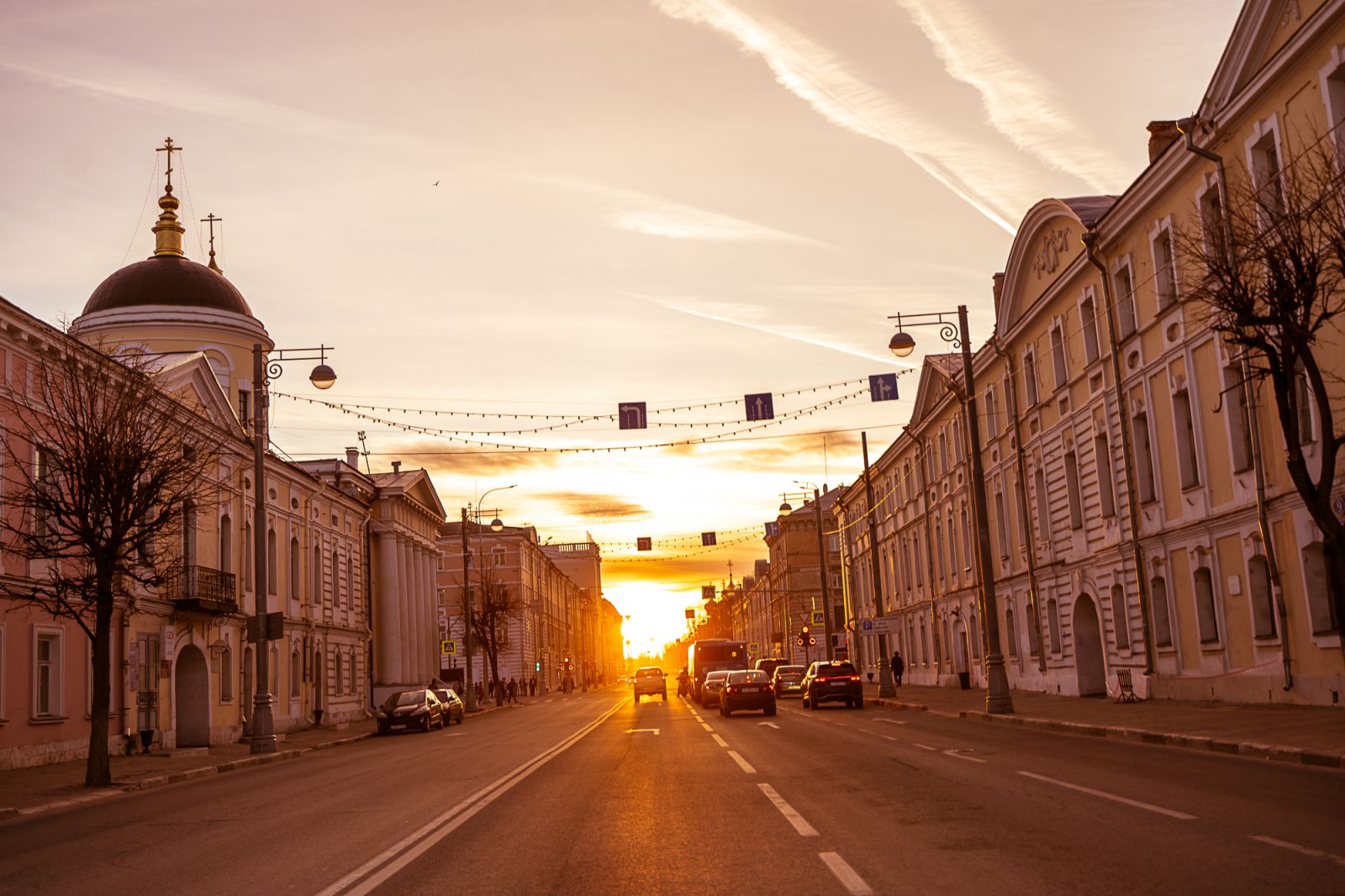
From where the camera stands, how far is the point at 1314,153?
21.9 metres

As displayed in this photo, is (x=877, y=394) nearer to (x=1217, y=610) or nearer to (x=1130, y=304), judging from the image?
(x=1130, y=304)

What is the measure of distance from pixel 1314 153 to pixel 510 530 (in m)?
93.8

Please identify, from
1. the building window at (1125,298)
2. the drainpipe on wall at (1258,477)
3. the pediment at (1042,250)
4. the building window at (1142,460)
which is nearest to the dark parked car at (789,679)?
the pediment at (1042,250)

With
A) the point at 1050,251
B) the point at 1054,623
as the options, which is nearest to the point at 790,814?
the point at 1050,251

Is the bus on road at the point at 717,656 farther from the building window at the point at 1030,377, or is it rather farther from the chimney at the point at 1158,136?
the chimney at the point at 1158,136

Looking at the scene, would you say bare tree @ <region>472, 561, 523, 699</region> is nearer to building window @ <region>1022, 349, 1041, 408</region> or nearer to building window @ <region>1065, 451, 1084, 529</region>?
building window @ <region>1022, 349, 1041, 408</region>

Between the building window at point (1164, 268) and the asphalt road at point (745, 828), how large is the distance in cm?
1218

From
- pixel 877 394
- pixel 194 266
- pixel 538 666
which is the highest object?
pixel 194 266

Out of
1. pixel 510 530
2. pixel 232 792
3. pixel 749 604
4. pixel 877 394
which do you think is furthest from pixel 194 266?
pixel 749 604

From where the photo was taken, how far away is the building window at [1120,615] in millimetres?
34156

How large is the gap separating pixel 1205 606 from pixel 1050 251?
1328cm

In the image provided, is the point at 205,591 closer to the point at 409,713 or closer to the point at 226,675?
the point at 226,675

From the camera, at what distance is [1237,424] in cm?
2653

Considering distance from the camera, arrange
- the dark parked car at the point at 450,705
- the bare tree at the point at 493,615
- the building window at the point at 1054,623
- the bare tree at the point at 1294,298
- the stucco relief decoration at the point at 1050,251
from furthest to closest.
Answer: the bare tree at the point at 493,615, the dark parked car at the point at 450,705, the building window at the point at 1054,623, the stucco relief decoration at the point at 1050,251, the bare tree at the point at 1294,298
